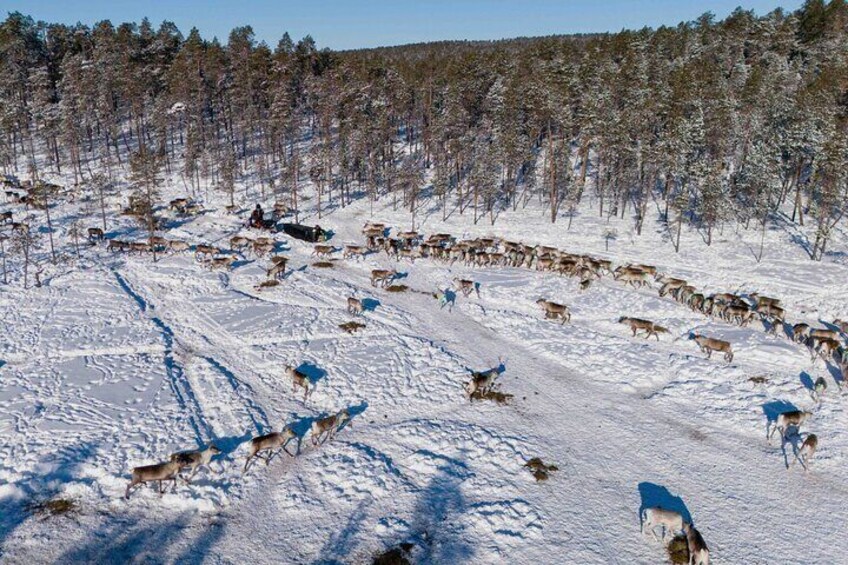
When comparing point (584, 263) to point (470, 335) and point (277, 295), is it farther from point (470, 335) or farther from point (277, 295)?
point (277, 295)

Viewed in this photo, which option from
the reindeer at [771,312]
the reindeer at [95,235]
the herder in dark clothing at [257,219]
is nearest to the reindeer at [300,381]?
the reindeer at [771,312]

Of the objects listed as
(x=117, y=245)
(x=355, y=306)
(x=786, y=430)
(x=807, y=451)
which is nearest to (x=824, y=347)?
(x=786, y=430)

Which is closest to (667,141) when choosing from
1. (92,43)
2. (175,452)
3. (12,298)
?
(175,452)

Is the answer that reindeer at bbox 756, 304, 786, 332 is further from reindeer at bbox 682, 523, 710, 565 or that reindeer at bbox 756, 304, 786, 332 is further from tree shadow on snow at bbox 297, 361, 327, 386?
tree shadow on snow at bbox 297, 361, 327, 386

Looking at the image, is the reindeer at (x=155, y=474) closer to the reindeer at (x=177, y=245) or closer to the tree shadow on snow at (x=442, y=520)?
the tree shadow on snow at (x=442, y=520)

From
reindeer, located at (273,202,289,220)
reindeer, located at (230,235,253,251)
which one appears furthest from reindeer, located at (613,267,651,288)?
reindeer, located at (273,202,289,220)
